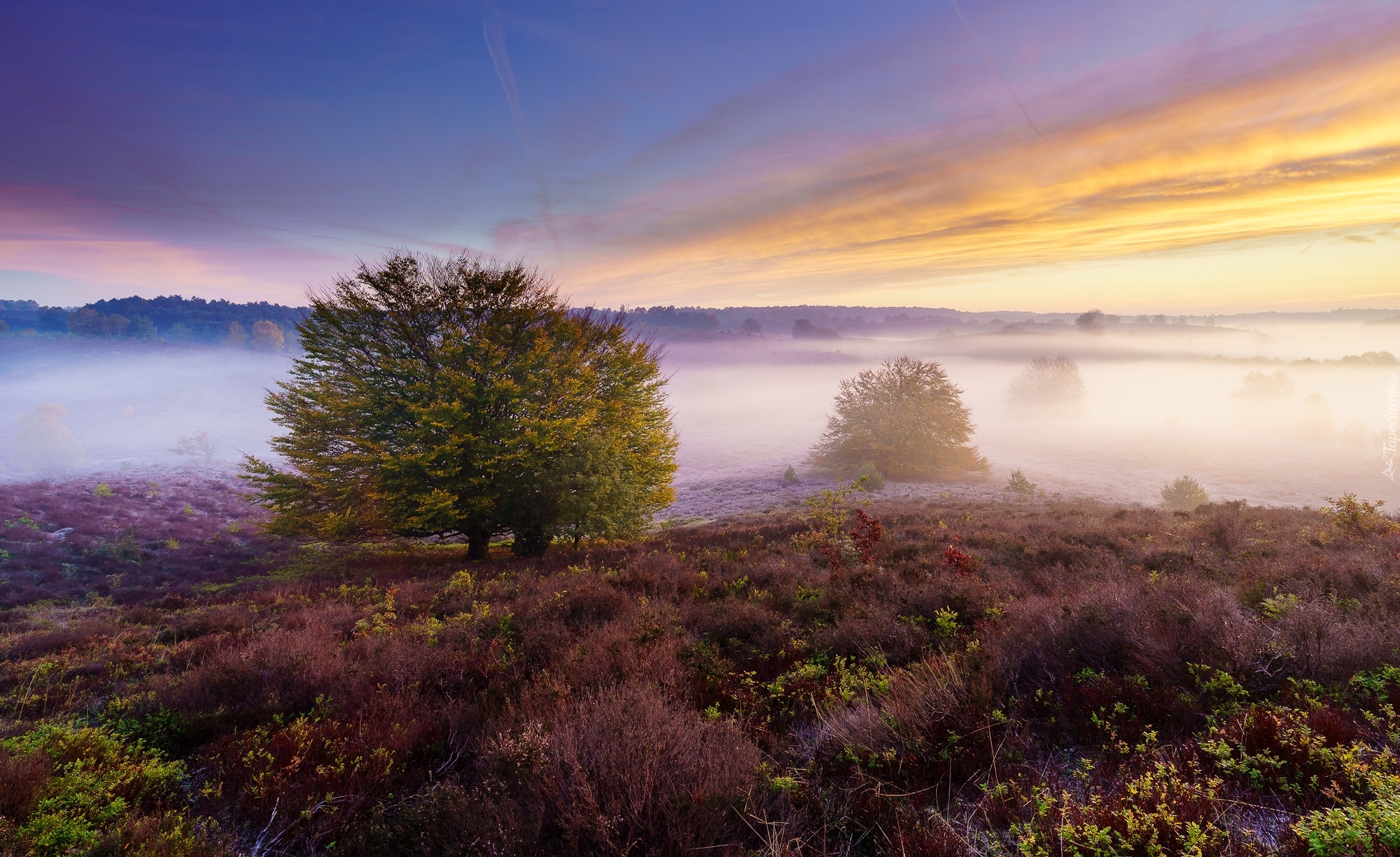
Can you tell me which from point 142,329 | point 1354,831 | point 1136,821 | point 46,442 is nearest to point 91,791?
point 1136,821

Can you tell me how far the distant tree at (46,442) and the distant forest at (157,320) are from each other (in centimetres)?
8411

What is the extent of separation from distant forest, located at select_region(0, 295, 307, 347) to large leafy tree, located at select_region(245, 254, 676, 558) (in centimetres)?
13232

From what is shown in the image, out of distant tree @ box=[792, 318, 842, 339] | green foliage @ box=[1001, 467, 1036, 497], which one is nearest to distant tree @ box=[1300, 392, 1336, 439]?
green foliage @ box=[1001, 467, 1036, 497]

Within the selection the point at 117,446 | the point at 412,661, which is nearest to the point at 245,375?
the point at 117,446

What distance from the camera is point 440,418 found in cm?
1377

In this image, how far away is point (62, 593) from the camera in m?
13.5

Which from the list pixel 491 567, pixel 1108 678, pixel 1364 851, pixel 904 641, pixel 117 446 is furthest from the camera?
Result: pixel 117 446

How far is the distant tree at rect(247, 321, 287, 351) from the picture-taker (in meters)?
114

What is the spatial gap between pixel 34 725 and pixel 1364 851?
9116mm

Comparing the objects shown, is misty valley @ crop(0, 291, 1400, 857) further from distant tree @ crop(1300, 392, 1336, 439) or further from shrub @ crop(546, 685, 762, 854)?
distant tree @ crop(1300, 392, 1336, 439)

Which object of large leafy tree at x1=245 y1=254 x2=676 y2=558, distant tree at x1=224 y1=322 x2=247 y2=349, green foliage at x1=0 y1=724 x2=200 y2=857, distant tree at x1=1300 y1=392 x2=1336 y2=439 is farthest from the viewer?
distant tree at x1=224 y1=322 x2=247 y2=349

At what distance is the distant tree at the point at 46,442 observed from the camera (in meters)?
38.9

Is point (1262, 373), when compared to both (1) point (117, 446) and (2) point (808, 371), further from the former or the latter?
(1) point (117, 446)

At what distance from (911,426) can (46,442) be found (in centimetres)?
7471
